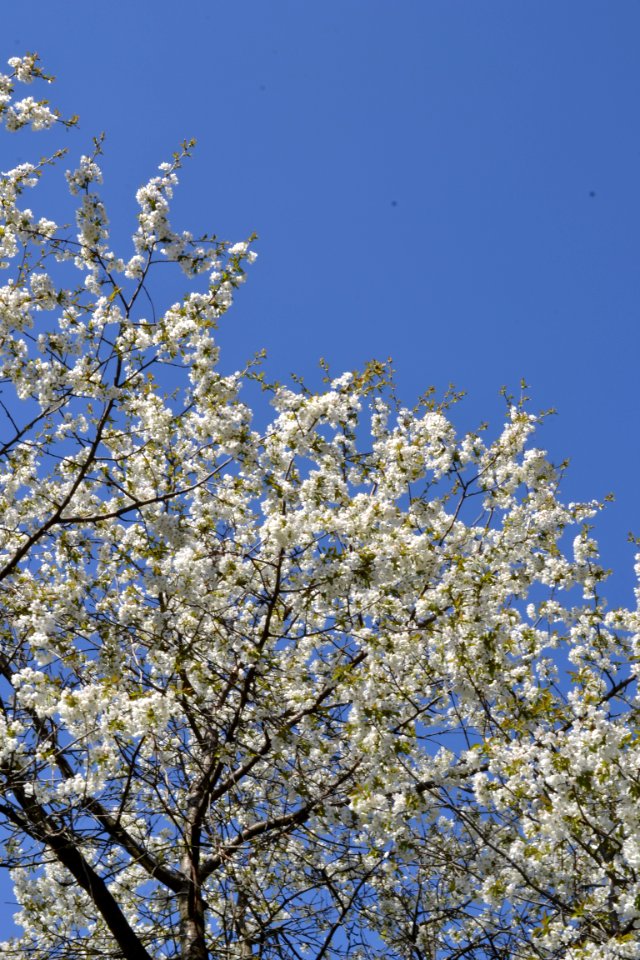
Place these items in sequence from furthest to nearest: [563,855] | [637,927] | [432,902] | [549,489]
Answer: [549,489] → [432,902] → [563,855] → [637,927]

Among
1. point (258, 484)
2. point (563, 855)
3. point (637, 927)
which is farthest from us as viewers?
point (258, 484)

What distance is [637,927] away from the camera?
5391 mm

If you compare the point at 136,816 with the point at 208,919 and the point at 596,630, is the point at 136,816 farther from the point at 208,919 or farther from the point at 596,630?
the point at 596,630

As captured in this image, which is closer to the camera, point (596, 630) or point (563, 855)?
point (563, 855)

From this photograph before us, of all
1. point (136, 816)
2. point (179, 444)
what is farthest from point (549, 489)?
point (136, 816)

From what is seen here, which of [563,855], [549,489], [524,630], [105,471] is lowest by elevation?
[563,855]

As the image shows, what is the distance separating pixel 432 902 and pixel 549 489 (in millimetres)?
3699

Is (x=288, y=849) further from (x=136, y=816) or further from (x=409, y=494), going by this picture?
(x=409, y=494)

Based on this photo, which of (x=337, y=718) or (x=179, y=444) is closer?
(x=337, y=718)

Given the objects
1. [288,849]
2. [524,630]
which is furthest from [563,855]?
[288,849]

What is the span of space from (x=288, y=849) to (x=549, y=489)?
4.03 metres

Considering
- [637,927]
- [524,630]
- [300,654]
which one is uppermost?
[300,654]

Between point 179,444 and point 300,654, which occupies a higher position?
point 179,444

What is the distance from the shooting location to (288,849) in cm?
881
